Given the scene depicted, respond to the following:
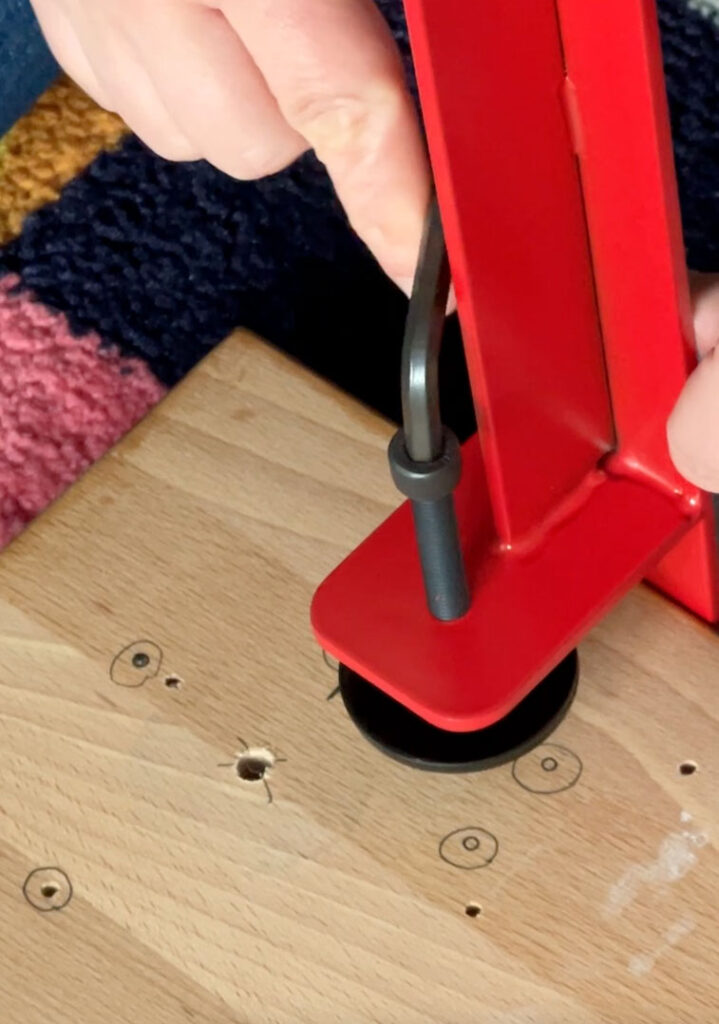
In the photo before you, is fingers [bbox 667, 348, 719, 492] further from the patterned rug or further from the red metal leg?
the patterned rug

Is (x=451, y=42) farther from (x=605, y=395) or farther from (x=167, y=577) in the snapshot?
(x=167, y=577)

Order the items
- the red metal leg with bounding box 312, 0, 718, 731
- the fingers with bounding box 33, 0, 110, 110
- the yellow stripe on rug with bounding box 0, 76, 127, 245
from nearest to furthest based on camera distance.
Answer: the red metal leg with bounding box 312, 0, 718, 731
the fingers with bounding box 33, 0, 110, 110
the yellow stripe on rug with bounding box 0, 76, 127, 245

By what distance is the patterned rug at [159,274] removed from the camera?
2.67 feet

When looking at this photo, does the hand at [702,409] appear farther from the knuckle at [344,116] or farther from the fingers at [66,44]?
the fingers at [66,44]

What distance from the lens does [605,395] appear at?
50 centimetres

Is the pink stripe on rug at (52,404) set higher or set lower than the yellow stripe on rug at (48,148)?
lower

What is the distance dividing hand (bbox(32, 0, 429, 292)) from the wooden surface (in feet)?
0.57

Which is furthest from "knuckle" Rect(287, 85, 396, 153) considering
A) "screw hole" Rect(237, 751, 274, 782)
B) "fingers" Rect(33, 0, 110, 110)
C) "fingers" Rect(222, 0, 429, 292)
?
"screw hole" Rect(237, 751, 274, 782)

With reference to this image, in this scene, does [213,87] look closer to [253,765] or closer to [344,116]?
[344,116]

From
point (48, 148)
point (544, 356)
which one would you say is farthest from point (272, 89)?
point (48, 148)

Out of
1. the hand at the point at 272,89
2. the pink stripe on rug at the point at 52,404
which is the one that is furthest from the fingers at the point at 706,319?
the pink stripe on rug at the point at 52,404

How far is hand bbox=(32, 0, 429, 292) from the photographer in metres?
0.39

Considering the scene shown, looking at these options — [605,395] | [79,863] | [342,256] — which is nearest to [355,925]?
[79,863]

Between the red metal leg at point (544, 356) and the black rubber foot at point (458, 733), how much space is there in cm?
4
